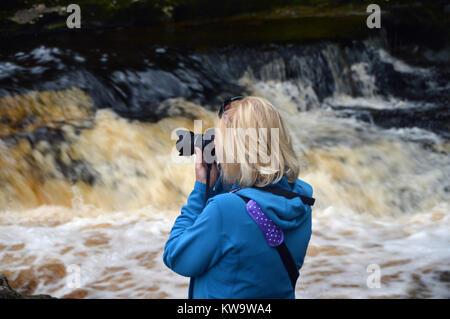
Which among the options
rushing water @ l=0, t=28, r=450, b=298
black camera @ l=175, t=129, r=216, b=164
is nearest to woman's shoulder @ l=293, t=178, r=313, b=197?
black camera @ l=175, t=129, r=216, b=164

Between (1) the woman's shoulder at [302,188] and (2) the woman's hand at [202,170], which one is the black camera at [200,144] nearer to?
(2) the woman's hand at [202,170]

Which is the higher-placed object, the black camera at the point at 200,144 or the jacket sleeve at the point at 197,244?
the black camera at the point at 200,144

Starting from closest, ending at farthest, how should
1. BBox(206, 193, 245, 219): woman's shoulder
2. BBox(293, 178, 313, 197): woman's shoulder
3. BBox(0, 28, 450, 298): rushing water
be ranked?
1. BBox(206, 193, 245, 219): woman's shoulder
2. BBox(293, 178, 313, 197): woman's shoulder
3. BBox(0, 28, 450, 298): rushing water

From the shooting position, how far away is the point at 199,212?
5.02 feet

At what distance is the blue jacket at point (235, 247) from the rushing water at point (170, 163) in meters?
1.84

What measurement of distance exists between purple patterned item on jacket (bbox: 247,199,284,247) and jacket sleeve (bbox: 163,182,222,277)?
104 mm

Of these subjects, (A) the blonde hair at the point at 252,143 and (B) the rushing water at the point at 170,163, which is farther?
(B) the rushing water at the point at 170,163

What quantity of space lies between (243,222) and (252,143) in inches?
9.4

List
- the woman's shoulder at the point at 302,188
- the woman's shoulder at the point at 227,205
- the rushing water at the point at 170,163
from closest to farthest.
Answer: the woman's shoulder at the point at 227,205, the woman's shoulder at the point at 302,188, the rushing water at the point at 170,163

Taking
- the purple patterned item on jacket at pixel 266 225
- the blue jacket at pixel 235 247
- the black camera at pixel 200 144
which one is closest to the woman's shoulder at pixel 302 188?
the blue jacket at pixel 235 247

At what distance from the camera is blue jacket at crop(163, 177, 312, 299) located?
1.36 meters

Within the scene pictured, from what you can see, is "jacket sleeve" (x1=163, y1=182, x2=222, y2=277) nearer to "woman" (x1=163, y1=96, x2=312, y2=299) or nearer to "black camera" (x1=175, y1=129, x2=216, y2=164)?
"woman" (x1=163, y1=96, x2=312, y2=299)

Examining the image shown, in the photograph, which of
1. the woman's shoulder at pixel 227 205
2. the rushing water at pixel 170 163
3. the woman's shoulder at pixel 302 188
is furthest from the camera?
the rushing water at pixel 170 163

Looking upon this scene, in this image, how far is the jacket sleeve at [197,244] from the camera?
1.36m
